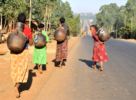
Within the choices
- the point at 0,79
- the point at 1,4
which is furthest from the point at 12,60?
the point at 1,4

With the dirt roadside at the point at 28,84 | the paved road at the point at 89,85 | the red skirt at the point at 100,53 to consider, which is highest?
the red skirt at the point at 100,53

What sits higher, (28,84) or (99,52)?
(99,52)

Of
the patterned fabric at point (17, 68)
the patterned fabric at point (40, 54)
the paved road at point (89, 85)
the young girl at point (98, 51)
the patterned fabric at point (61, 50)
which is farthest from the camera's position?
the patterned fabric at point (61, 50)

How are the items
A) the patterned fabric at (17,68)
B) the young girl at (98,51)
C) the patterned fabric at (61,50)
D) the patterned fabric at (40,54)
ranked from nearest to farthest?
the patterned fabric at (17,68) → the patterned fabric at (40,54) → the young girl at (98,51) → the patterned fabric at (61,50)

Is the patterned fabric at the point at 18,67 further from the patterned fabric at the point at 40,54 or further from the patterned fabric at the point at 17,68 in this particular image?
the patterned fabric at the point at 40,54

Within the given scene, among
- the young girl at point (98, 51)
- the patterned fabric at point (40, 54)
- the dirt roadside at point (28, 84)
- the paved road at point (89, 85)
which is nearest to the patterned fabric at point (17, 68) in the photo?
the dirt roadside at point (28, 84)

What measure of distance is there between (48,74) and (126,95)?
168 inches

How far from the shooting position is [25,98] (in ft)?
30.2

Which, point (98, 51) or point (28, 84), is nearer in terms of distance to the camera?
point (28, 84)

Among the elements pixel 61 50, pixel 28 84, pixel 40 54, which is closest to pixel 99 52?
pixel 61 50

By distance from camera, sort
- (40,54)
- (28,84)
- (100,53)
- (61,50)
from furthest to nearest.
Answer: (61,50) < (100,53) < (40,54) < (28,84)

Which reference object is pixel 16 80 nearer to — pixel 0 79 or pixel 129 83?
pixel 0 79

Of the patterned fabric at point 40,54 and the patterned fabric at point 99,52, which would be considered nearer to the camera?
the patterned fabric at point 40,54

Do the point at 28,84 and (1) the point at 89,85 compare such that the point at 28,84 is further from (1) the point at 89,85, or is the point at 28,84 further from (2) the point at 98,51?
(2) the point at 98,51
